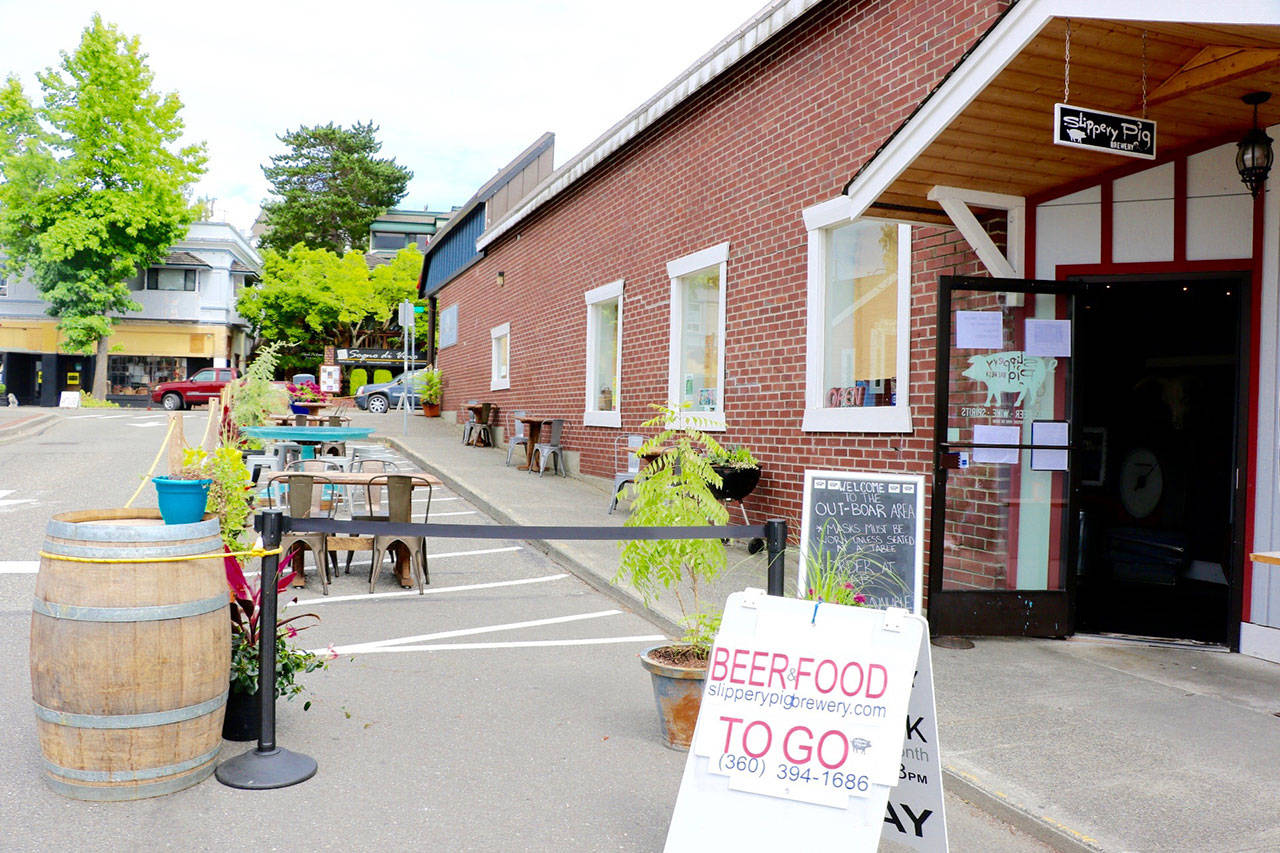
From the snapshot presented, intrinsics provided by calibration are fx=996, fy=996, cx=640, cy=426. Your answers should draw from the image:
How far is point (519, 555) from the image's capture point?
32.3 ft

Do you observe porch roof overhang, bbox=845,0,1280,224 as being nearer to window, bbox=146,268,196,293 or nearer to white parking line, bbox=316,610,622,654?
white parking line, bbox=316,610,622,654

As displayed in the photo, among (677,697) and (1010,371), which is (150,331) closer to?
(1010,371)

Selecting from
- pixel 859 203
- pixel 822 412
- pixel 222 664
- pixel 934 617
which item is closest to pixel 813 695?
pixel 222 664

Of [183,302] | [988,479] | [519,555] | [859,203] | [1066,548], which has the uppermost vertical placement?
[183,302]

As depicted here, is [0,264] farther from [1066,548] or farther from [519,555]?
[1066,548]

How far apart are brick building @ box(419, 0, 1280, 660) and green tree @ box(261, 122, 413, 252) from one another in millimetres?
48538

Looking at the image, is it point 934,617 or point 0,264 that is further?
point 0,264

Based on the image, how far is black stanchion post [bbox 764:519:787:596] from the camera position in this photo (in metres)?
4.20

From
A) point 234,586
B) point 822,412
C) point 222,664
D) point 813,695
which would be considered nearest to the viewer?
point 813,695

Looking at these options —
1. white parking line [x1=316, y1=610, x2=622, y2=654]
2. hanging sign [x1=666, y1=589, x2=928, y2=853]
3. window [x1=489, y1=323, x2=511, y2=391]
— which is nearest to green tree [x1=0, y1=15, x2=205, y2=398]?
window [x1=489, y1=323, x2=511, y2=391]

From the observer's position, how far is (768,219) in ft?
31.4

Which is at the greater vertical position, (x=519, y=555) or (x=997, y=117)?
(x=997, y=117)

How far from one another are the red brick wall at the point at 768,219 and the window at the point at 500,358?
3771 millimetres

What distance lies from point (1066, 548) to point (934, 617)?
1.02 meters
